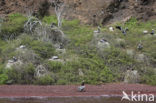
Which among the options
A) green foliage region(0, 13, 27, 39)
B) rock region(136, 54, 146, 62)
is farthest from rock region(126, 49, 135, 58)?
green foliage region(0, 13, 27, 39)

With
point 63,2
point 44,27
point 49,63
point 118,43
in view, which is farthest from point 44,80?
point 63,2

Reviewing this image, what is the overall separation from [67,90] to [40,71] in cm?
256

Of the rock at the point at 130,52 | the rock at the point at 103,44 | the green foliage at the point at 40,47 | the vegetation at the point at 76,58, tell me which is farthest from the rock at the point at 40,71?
the rock at the point at 130,52

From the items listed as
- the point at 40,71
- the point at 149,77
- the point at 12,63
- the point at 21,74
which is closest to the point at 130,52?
the point at 149,77

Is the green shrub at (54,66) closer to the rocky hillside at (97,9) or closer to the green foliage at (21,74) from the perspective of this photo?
the green foliage at (21,74)

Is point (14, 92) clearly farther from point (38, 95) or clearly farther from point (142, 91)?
point (142, 91)

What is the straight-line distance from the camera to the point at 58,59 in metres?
18.6

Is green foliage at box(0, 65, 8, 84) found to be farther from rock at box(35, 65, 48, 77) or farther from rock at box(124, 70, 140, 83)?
rock at box(124, 70, 140, 83)

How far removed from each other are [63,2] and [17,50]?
10454 millimetres

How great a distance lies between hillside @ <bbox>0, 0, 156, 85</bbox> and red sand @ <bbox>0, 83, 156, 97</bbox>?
0.86m

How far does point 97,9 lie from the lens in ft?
88.3

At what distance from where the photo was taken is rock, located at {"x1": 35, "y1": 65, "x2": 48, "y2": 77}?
16911 mm

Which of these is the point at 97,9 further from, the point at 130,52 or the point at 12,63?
the point at 12,63

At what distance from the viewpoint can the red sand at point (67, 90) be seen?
1440 cm
